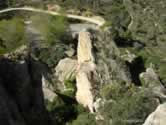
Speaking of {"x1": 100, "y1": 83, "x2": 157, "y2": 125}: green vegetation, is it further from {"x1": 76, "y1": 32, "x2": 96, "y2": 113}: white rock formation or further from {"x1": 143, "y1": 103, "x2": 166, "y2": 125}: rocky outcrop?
{"x1": 143, "y1": 103, "x2": 166, "y2": 125}: rocky outcrop

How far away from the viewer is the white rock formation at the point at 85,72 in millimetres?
32594

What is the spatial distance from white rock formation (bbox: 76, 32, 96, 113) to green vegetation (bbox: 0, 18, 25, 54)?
6.39 m

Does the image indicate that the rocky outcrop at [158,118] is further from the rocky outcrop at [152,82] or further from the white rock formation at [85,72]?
the white rock formation at [85,72]

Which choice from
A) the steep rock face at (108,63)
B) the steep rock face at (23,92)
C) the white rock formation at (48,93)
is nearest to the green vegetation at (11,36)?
the steep rock face at (23,92)

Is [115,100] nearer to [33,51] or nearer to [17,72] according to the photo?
[17,72]

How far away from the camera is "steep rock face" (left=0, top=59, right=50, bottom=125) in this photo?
29453mm

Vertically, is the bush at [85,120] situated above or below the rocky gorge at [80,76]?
below

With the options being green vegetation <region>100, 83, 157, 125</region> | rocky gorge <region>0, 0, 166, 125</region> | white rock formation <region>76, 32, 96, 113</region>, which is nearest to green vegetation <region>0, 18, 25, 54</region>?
rocky gorge <region>0, 0, 166, 125</region>

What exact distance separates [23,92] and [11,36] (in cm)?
1222

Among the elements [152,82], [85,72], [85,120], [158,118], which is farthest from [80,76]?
[158,118]

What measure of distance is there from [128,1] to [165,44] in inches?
541

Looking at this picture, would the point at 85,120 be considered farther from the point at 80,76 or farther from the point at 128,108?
the point at 80,76

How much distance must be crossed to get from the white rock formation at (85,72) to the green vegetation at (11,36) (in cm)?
639

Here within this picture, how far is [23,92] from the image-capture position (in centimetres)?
3152
